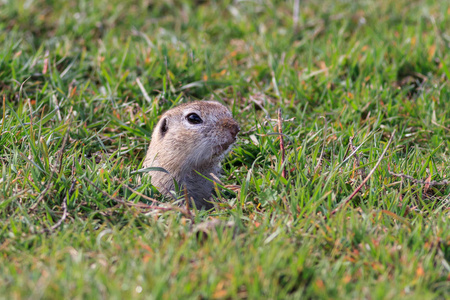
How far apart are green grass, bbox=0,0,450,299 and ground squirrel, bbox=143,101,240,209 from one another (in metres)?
0.24

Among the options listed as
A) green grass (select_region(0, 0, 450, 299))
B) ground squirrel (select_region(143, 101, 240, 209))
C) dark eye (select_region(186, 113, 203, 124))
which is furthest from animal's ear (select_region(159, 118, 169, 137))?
green grass (select_region(0, 0, 450, 299))

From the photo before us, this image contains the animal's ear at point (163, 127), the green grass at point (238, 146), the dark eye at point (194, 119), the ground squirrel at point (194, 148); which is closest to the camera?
the green grass at point (238, 146)

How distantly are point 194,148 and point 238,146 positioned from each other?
60 cm

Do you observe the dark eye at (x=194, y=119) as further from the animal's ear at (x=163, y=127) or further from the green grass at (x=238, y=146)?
the green grass at (x=238, y=146)

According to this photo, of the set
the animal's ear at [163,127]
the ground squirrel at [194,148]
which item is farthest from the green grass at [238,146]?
the animal's ear at [163,127]

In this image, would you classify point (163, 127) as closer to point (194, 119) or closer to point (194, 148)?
point (194, 119)

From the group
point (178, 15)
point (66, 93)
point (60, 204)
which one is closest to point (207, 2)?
point (178, 15)

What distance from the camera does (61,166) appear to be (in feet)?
12.6

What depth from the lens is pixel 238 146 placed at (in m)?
4.65

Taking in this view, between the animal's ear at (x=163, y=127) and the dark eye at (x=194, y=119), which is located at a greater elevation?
the dark eye at (x=194, y=119)

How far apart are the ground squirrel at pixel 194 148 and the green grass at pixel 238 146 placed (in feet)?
0.80

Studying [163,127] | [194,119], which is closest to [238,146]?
[194,119]

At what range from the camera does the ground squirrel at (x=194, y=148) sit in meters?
4.16

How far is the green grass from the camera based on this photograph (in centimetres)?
281
